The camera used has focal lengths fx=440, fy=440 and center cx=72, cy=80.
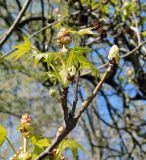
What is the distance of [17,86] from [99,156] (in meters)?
3.01

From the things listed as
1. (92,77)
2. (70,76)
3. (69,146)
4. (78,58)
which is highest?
(92,77)

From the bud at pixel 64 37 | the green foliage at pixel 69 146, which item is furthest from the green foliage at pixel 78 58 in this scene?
the green foliage at pixel 69 146

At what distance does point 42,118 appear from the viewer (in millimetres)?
11094

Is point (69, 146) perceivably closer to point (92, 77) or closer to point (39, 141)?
point (39, 141)

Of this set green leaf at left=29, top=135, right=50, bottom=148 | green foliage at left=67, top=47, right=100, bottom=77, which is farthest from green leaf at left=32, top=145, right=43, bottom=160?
green foliage at left=67, top=47, right=100, bottom=77

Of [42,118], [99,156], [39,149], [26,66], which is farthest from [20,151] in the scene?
[42,118]

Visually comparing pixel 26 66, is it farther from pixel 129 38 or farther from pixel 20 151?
pixel 20 151

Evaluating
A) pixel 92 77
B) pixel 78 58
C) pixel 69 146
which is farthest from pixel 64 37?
pixel 92 77

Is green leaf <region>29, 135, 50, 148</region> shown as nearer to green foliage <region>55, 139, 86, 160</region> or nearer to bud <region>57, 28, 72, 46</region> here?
green foliage <region>55, 139, 86, 160</region>

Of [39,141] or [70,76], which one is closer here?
[70,76]

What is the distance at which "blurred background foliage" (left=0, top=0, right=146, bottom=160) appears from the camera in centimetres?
423

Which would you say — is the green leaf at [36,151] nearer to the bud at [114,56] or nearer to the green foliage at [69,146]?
the green foliage at [69,146]

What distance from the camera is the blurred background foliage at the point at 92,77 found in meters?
4.23

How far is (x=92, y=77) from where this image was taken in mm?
5254
